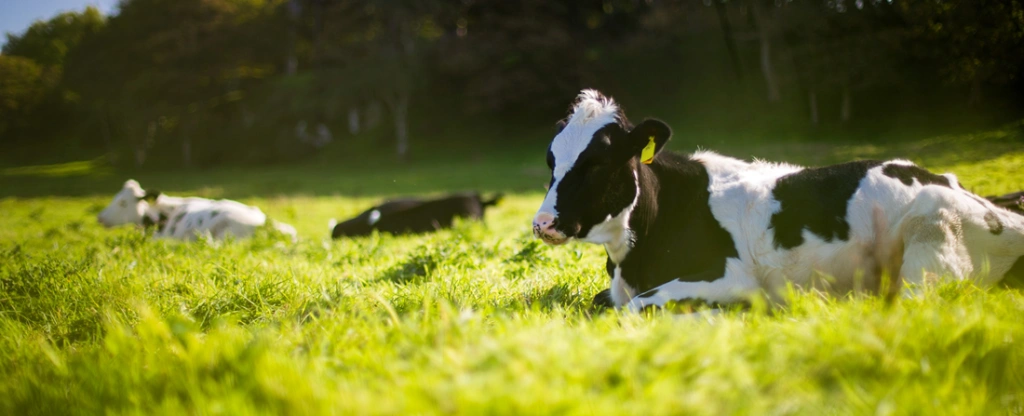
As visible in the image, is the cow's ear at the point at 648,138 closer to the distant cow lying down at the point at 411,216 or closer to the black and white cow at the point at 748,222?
the black and white cow at the point at 748,222

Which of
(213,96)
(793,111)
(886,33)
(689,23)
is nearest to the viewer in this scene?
(886,33)

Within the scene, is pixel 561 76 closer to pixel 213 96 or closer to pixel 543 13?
pixel 543 13

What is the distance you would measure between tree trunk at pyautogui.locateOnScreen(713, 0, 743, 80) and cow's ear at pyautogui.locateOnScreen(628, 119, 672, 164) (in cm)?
3423

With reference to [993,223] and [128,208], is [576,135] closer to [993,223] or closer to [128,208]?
[993,223]

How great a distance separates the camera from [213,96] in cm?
4388

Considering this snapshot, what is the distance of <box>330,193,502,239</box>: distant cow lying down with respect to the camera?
34.8ft

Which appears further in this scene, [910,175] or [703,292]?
[910,175]

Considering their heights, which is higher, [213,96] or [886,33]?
[213,96]

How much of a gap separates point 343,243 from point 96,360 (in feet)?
18.1

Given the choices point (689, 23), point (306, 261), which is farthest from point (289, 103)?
point (306, 261)

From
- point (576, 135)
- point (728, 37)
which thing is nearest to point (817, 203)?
point (576, 135)

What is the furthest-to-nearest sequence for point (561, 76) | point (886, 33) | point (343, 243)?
point (561, 76)
point (886, 33)
point (343, 243)

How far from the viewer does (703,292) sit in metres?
3.67

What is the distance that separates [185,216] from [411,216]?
432cm
